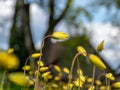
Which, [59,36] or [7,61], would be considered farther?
[59,36]

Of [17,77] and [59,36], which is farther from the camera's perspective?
[59,36]

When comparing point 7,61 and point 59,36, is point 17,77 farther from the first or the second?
point 59,36

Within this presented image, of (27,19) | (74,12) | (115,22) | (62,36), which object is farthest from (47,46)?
(62,36)

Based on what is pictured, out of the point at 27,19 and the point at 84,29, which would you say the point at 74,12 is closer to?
the point at 84,29

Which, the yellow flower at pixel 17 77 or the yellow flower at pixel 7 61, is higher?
the yellow flower at pixel 7 61

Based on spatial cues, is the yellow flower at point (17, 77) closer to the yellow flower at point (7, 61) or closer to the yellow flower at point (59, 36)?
the yellow flower at point (7, 61)

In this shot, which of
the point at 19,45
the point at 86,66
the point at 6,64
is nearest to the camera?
the point at 6,64

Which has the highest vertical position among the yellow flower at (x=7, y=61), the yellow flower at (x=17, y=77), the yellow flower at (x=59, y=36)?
the yellow flower at (x=59, y=36)

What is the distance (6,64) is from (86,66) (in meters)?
15.0

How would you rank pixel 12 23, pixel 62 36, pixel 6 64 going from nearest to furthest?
pixel 6 64, pixel 62 36, pixel 12 23

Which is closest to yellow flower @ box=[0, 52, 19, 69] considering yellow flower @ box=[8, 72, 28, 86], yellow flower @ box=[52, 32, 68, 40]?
yellow flower @ box=[8, 72, 28, 86]

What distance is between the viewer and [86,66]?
52.0ft

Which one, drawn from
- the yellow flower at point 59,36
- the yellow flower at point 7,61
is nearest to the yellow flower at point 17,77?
the yellow flower at point 7,61

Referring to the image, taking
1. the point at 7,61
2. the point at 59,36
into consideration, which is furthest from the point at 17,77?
the point at 59,36
